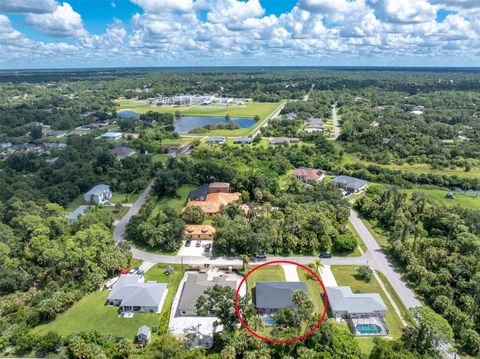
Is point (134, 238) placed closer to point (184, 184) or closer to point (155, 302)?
point (155, 302)

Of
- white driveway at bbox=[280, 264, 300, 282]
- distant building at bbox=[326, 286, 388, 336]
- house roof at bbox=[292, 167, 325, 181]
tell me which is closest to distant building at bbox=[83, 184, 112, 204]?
white driveway at bbox=[280, 264, 300, 282]

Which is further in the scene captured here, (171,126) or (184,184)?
(171,126)

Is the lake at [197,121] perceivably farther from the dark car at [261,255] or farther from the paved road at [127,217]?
the dark car at [261,255]

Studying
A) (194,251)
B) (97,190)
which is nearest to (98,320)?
(194,251)

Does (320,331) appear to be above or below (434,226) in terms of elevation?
above

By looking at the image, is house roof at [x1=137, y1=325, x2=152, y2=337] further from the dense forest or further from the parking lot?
the dense forest

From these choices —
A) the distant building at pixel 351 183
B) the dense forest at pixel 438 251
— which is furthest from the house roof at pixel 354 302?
the distant building at pixel 351 183

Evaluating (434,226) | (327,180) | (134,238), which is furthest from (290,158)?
(134,238)
